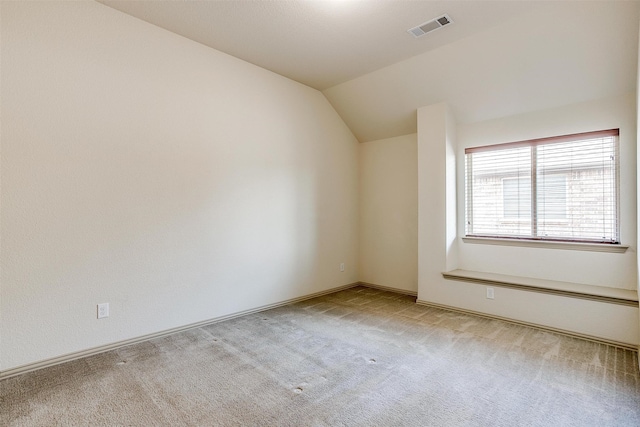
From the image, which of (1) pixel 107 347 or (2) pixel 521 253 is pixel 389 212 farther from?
(1) pixel 107 347

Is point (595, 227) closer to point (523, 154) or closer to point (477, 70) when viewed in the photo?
point (523, 154)

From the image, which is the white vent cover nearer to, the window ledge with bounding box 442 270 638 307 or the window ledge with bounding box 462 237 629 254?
the window ledge with bounding box 462 237 629 254

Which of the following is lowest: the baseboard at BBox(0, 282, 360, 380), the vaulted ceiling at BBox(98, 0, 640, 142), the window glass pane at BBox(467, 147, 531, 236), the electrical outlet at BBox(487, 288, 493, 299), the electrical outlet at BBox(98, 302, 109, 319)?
the baseboard at BBox(0, 282, 360, 380)

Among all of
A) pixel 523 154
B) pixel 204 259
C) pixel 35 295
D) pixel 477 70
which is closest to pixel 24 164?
pixel 35 295

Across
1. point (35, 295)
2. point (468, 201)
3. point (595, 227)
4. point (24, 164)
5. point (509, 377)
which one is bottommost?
point (509, 377)

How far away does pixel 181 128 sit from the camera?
3.16 metres

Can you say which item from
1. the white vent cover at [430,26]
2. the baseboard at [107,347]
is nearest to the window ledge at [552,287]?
the baseboard at [107,347]

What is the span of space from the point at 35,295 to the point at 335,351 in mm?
2347

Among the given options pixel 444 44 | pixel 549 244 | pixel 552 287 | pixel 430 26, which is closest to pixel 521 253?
pixel 549 244

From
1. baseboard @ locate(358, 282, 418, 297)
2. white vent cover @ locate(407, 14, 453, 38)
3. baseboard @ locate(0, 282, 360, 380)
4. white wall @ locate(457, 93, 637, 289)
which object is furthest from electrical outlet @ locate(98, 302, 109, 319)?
white wall @ locate(457, 93, 637, 289)

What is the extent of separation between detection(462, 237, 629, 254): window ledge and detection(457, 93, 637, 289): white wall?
0.04 meters

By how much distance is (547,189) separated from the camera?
11.5 ft

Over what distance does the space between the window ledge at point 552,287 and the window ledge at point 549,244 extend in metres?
0.37

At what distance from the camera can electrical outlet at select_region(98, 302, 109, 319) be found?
2.65 m
